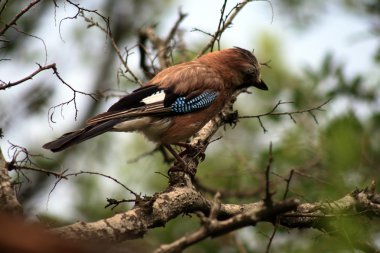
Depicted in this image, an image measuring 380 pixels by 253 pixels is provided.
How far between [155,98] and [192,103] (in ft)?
1.56

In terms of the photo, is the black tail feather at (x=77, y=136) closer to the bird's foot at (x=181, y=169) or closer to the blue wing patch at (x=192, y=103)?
the bird's foot at (x=181, y=169)

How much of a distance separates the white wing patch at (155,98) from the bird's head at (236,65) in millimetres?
1047

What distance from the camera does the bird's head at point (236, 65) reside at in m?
7.52

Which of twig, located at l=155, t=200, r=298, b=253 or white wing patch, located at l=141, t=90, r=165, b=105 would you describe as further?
white wing patch, located at l=141, t=90, r=165, b=105

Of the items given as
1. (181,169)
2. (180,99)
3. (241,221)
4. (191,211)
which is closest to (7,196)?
(241,221)

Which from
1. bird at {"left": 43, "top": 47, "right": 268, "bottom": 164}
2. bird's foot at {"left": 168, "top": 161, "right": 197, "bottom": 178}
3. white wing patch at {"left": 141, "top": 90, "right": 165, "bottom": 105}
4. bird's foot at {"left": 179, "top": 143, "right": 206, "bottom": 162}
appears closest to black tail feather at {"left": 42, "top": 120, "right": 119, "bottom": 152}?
bird at {"left": 43, "top": 47, "right": 268, "bottom": 164}

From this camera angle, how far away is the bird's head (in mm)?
7518

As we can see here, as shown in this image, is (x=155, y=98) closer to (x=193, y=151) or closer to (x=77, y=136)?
(x=193, y=151)

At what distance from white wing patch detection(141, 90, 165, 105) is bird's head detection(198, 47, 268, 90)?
105 cm

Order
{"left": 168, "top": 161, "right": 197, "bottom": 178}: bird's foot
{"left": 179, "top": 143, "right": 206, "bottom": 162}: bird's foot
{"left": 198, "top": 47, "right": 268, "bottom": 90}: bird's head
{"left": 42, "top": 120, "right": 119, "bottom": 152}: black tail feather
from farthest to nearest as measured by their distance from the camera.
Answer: {"left": 198, "top": 47, "right": 268, "bottom": 90}: bird's head
{"left": 179, "top": 143, "right": 206, "bottom": 162}: bird's foot
{"left": 168, "top": 161, "right": 197, "bottom": 178}: bird's foot
{"left": 42, "top": 120, "right": 119, "bottom": 152}: black tail feather

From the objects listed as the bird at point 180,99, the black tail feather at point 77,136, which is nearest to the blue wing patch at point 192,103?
the bird at point 180,99

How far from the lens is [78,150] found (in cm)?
1210

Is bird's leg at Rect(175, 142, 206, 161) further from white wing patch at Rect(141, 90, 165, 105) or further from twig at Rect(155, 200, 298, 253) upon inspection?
twig at Rect(155, 200, 298, 253)

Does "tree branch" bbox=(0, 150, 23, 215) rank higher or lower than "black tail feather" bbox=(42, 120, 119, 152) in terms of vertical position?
lower
